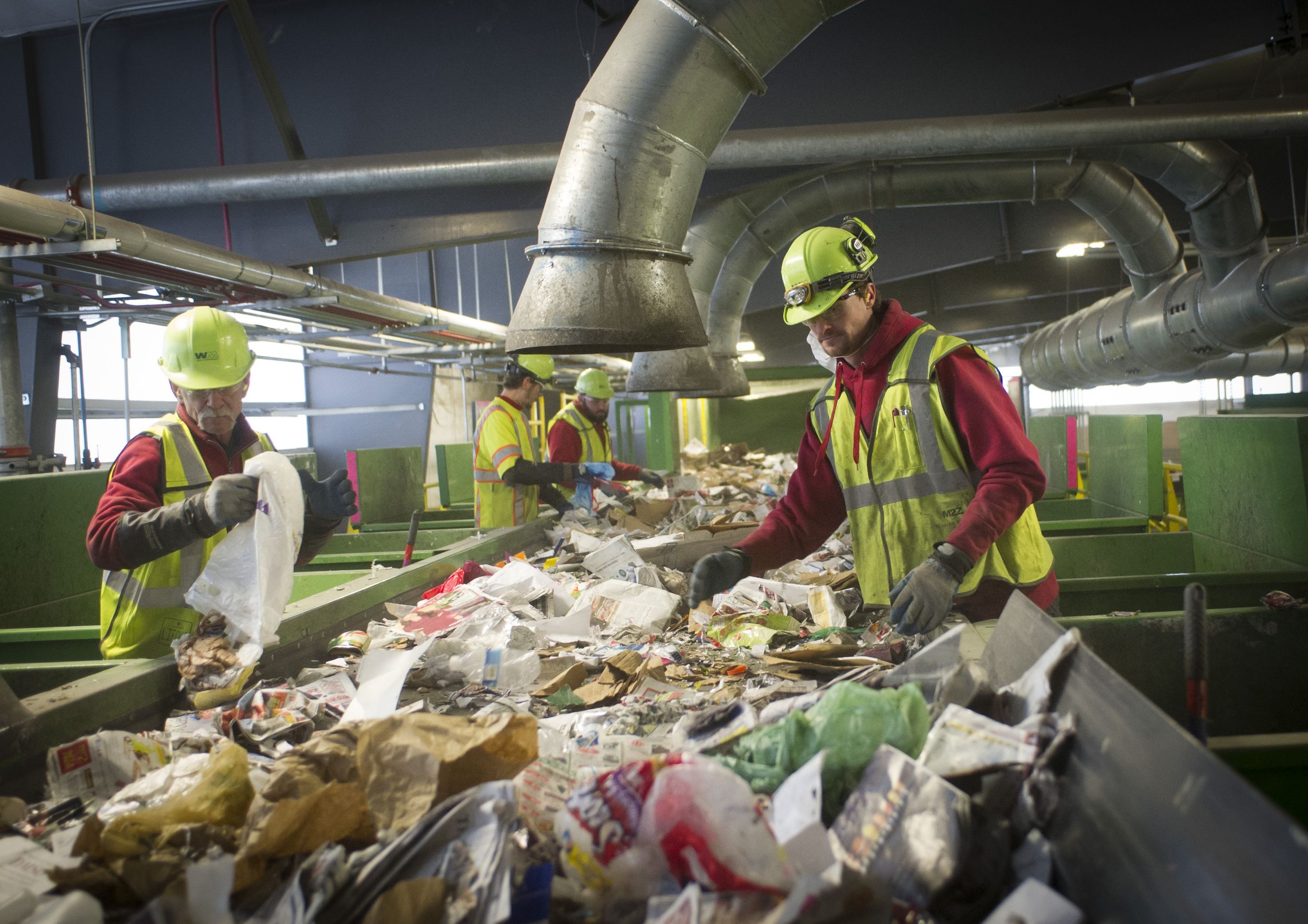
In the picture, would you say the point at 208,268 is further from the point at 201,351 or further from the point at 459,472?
the point at 459,472

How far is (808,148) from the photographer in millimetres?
3957

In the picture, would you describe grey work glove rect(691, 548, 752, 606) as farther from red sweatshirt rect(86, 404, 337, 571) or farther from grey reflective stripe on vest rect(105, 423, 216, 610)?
grey reflective stripe on vest rect(105, 423, 216, 610)

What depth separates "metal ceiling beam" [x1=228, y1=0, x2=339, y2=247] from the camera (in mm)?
3920

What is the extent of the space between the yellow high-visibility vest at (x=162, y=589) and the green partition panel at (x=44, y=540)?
73.2 inches

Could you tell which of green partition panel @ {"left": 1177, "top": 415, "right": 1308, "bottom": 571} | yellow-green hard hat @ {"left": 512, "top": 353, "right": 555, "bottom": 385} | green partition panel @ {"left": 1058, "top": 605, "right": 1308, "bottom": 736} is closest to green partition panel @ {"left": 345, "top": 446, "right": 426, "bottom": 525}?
yellow-green hard hat @ {"left": 512, "top": 353, "right": 555, "bottom": 385}

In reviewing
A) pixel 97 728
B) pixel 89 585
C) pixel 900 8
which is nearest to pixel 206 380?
pixel 97 728

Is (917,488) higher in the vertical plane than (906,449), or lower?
lower

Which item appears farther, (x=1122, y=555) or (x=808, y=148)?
(x=1122, y=555)

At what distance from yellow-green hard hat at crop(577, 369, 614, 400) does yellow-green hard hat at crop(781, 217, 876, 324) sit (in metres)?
4.14

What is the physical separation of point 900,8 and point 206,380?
14.3 feet

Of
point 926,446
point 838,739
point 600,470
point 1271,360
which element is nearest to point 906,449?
point 926,446

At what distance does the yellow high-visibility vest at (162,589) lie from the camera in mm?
2367

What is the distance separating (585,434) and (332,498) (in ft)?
13.2

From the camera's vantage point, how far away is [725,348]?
5527mm
